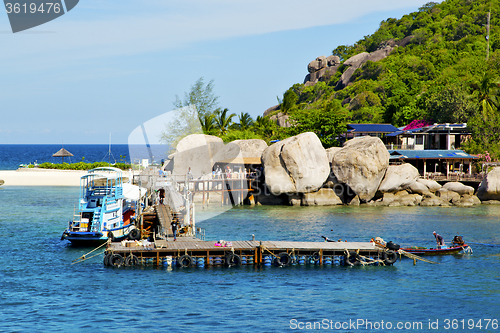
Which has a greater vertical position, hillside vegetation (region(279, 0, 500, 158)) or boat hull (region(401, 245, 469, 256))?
hillside vegetation (region(279, 0, 500, 158))

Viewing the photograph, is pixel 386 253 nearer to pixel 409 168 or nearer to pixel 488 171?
pixel 409 168

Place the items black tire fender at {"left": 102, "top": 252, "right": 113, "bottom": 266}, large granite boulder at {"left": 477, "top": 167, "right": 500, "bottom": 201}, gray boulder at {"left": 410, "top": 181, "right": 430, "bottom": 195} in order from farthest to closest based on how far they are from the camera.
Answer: gray boulder at {"left": 410, "top": 181, "right": 430, "bottom": 195} → large granite boulder at {"left": 477, "top": 167, "right": 500, "bottom": 201} → black tire fender at {"left": 102, "top": 252, "right": 113, "bottom": 266}

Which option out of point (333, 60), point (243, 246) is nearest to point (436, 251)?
point (243, 246)

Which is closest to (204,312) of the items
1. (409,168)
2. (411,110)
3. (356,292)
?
(356,292)

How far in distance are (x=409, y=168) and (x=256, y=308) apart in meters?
38.4

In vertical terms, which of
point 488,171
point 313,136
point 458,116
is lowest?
point 488,171

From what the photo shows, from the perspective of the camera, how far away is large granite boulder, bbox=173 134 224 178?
58.8m

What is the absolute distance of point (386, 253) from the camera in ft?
98.0

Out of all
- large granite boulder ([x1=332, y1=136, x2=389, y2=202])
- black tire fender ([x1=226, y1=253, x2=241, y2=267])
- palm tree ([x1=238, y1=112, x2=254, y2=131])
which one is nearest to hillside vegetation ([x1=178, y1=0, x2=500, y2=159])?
palm tree ([x1=238, y1=112, x2=254, y2=131])

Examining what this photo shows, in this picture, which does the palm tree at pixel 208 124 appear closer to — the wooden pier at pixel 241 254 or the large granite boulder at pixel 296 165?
the large granite boulder at pixel 296 165

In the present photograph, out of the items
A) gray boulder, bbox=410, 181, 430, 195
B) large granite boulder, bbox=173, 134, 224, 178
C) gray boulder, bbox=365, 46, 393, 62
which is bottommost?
gray boulder, bbox=410, 181, 430, 195

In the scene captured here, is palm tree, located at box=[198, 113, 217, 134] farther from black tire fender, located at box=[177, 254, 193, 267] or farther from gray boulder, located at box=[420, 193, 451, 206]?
black tire fender, located at box=[177, 254, 193, 267]

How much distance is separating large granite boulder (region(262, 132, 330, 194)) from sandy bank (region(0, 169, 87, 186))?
41234mm

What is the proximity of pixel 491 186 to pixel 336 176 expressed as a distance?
19.4 metres
